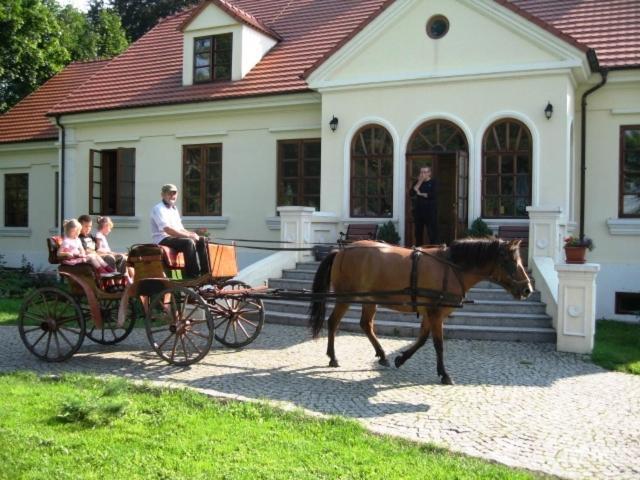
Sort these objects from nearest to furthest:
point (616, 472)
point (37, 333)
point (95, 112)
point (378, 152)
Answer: point (616, 472) < point (37, 333) < point (378, 152) < point (95, 112)

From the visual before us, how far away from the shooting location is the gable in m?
12.6

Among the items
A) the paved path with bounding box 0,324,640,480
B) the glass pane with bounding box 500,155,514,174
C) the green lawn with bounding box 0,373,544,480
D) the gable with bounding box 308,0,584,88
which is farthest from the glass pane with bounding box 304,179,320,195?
the green lawn with bounding box 0,373,544,480

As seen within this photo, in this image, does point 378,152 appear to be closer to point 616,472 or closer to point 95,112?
point 95,112

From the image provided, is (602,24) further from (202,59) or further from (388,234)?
(202,59)

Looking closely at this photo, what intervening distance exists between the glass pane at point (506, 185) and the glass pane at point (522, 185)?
0.43 ft

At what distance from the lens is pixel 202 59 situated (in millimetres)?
17734

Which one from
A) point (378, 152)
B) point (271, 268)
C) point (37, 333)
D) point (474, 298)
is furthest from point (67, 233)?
point (378, 152)

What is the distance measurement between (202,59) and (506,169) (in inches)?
350

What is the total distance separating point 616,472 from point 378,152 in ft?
33.0

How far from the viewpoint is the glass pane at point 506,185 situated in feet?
43.1

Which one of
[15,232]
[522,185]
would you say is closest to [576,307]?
[522,185]

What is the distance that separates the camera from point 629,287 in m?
12.9

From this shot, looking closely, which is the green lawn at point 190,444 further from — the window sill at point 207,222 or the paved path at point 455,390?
the window sill at point 207,222

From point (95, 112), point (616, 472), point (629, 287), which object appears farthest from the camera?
point (95, 112)
